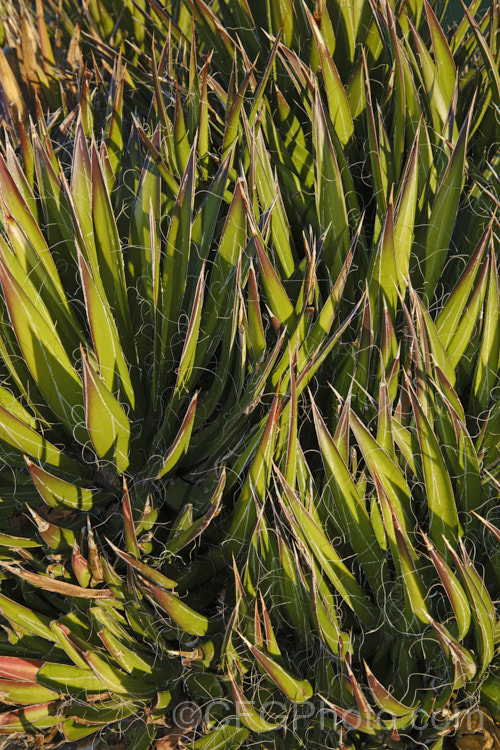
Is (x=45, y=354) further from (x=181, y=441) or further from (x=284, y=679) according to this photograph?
(x=284, y=679)

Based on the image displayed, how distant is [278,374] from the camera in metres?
1.04

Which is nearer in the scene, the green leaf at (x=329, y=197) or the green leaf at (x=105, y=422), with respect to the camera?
the green leaf at (x=105, y=422)

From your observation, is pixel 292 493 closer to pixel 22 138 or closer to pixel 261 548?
pixel 261 548

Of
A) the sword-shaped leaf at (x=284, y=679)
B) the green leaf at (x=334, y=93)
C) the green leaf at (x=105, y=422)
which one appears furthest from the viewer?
the green leaf at (x=334, y=93)

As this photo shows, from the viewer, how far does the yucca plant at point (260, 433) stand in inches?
37.3

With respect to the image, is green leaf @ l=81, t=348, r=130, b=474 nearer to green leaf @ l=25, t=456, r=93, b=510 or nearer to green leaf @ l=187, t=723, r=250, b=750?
green leaf @ l=25, t=456, r=93, b=510

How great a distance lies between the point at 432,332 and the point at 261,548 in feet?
1.46

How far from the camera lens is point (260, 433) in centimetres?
100

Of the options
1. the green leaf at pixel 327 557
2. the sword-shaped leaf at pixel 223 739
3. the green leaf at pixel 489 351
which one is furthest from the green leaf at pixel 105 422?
the green leaf at pixel 489 351

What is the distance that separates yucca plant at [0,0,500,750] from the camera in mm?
948

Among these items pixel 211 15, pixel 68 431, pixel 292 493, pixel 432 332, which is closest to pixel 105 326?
pixel 68 431

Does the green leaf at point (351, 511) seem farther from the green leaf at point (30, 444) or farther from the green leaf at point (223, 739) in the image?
the green leaf at point (30, 444)

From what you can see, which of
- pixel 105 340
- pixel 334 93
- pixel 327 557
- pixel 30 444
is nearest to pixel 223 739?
pixel 327 557

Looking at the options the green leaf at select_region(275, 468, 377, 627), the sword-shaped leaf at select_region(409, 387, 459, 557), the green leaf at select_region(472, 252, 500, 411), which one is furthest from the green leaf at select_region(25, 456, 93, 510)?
the green leaf at select_region(472, 252, 500, 411)
